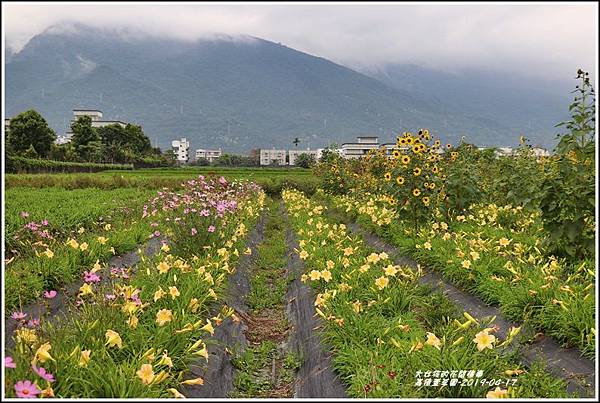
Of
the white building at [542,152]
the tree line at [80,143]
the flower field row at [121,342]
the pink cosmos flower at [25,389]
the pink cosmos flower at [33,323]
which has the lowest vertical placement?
Result: the flower field row at [121,342]

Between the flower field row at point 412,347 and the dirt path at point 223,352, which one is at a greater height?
the flower field row at point 412,347

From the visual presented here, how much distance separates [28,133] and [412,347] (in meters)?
52.2

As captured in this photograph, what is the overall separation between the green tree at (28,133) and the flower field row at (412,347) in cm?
4924

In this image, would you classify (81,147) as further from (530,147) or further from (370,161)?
(530,147)

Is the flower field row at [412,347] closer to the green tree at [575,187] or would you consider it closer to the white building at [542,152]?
the green tree at [575,187]

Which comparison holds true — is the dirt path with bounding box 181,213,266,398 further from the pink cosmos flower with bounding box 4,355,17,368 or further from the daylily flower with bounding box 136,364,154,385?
the pink cosmos flower with bounding box 4,355,17,368

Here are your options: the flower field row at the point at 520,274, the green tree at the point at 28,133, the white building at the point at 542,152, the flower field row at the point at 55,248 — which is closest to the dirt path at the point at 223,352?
the flower field row at the point at 55,248

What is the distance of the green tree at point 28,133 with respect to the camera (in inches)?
1859

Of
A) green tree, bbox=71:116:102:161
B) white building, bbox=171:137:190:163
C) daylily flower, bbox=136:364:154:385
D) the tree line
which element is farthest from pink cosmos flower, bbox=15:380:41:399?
white building, bbox=171:137:190:163

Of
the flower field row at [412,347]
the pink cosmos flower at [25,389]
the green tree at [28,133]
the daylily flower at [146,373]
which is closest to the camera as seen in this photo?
the pink cosmos flower at [25,389]

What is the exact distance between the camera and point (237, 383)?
182 inches

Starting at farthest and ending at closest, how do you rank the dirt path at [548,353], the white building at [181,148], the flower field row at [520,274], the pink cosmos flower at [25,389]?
the white building at [181,148]
the flower field row at [520,274]
the dirt path at [548,353]
the pink cosmos flower at [25,389]

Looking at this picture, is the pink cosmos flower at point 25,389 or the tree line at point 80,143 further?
the tree line at point 80,143

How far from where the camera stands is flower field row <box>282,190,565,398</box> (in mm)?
3283
